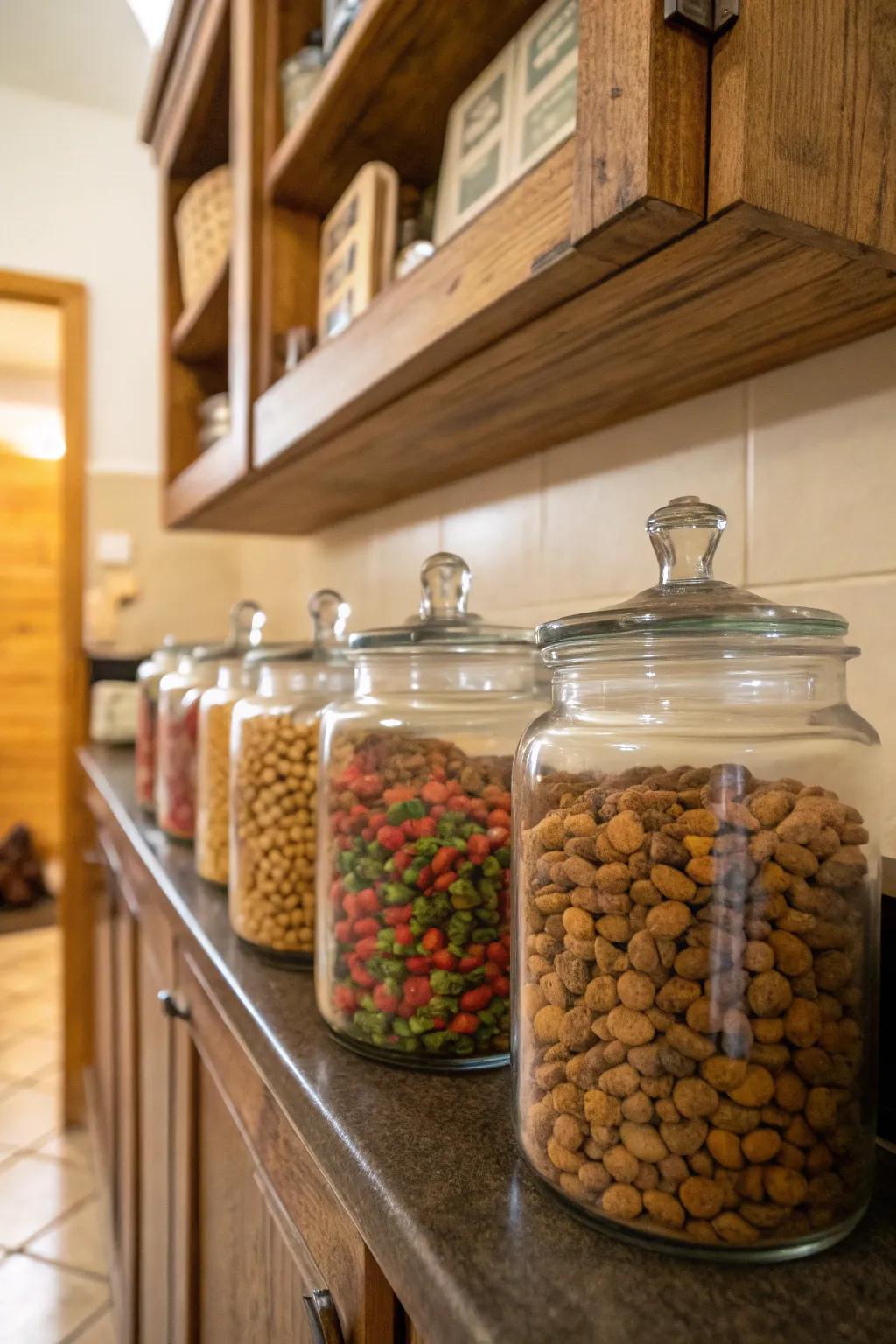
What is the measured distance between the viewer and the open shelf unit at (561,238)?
1.37 feet

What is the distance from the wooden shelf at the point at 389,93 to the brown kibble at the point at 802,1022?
81 cm

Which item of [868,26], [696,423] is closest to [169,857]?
[696,423]

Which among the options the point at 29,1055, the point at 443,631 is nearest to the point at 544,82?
the point at 443,631

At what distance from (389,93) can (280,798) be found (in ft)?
2.33

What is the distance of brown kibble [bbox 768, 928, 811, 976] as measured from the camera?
0.36 meters

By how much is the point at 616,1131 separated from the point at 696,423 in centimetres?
58

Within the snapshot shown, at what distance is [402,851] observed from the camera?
21.0 inches

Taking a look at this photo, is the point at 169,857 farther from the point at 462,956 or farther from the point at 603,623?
the point at 603,623

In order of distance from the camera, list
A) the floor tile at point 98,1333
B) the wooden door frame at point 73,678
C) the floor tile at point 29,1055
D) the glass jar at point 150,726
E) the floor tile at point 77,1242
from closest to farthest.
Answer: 1. the glass jar at point 150,726
2. the floor tile at point 98,1333
3. the floor tile at point 77,1242
4. the wooden door frame at point 73,678
5. the floor tile at point 29,1055

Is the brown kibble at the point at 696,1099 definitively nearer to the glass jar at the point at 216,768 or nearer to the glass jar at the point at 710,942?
the glass jar at the point at 710,942

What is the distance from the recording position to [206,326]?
158cm

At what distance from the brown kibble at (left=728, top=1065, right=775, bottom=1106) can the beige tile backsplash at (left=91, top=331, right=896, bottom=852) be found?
0.93 feet

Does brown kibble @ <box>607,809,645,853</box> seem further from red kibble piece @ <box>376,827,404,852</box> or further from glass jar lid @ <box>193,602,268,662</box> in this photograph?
glass jar lid @ <box>193,602,268,662</box>

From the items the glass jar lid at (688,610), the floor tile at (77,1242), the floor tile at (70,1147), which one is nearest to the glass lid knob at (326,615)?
the glass jar lid at (688,610)
